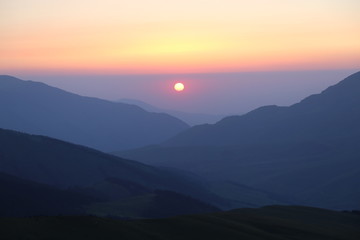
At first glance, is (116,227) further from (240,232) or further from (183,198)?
(183,198)

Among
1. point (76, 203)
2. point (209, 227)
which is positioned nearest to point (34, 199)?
point (76, 203)

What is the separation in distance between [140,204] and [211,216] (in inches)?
3212

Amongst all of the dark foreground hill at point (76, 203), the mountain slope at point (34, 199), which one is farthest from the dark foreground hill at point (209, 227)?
the mountain slope at point (34, 199)

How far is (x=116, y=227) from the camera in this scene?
202ft

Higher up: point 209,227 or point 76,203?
point 76,203

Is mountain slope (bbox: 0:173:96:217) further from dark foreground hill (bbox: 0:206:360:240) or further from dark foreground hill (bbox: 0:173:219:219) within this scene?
dark foreground hill (bbox: 0:206:360:240)

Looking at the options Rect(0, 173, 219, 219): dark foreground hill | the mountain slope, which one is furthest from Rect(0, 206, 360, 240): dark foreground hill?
the mountain slope

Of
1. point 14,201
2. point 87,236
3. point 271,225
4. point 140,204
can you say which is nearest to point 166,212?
point 140,204

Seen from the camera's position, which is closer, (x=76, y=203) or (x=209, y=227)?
(x=209, y=227)

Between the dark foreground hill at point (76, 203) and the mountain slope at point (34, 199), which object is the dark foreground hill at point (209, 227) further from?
the mountain slope at point (34, 199)

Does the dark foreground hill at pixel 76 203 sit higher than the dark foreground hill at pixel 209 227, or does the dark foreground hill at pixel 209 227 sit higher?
the dark foreground hill at pixel 76 203

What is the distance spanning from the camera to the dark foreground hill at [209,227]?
56625mm

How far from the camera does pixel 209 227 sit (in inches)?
2820

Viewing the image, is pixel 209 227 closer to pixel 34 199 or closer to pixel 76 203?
pixel 76 203
